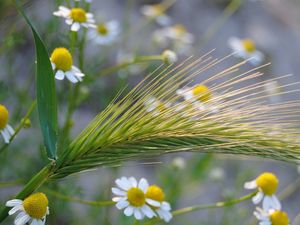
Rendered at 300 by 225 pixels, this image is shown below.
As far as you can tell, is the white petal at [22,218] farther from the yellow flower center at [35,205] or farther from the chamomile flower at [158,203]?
the chamomile flower at [158,203]

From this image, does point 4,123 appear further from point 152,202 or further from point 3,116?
point 152,202

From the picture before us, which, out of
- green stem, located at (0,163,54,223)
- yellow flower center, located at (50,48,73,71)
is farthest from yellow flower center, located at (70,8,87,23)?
green stem, located at (0,163,54,223)

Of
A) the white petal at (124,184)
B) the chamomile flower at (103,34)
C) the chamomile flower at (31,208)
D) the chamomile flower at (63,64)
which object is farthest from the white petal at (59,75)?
the chamomile flower at (103,34)

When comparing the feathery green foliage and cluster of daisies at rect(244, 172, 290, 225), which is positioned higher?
cluster of daisies at rect(244, 172, 290, 225)

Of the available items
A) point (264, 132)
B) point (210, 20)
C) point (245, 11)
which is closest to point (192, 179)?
point (264, 132)

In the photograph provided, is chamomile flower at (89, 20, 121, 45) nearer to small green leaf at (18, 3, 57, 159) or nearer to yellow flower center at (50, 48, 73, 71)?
yellow flower center at (50, 48, 73, 71)

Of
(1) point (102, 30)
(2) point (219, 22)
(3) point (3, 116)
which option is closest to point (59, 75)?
(3) point (3, 116)
